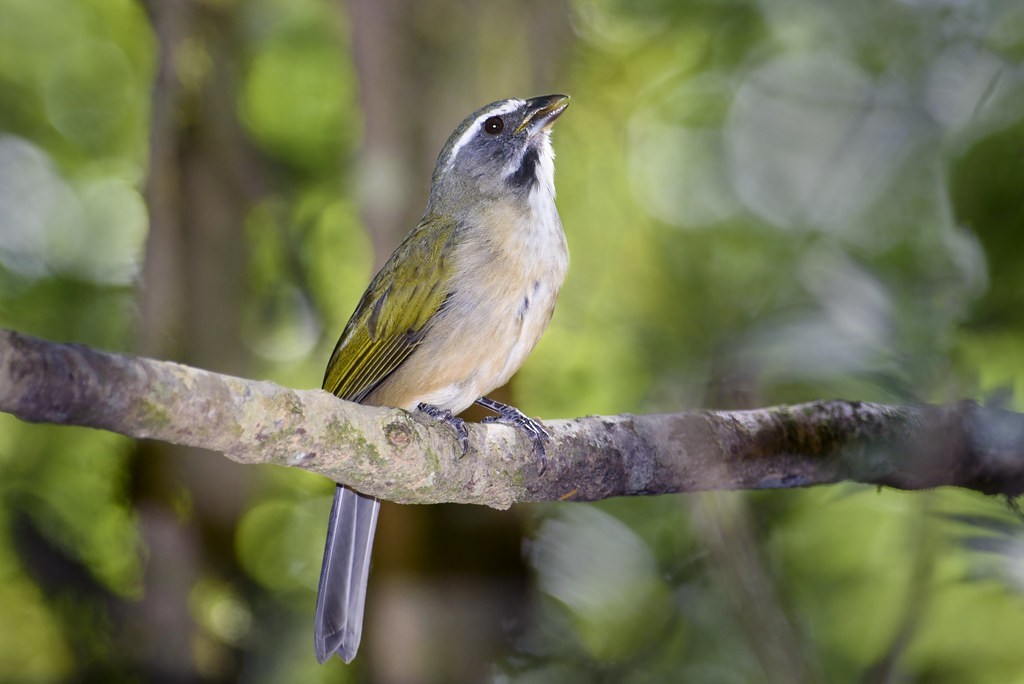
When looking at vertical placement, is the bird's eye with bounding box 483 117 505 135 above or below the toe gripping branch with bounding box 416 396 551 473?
above

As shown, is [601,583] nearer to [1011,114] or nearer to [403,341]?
[403,341]

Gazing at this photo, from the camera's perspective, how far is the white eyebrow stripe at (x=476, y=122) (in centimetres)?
397

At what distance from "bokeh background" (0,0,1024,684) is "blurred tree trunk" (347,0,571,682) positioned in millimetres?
14

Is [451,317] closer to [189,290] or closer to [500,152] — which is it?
[500,152]

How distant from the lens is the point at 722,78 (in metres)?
6.20

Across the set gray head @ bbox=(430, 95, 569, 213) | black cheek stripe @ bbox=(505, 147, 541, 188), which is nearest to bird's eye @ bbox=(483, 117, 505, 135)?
gray head @ bbox=(430, 95, 569, 213)

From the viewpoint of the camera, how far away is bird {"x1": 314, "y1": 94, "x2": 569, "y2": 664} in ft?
11.4

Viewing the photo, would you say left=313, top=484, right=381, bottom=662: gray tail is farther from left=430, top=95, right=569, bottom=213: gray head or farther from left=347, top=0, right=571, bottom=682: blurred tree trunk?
left=430, top=95, right=569, bottom=213: gray head

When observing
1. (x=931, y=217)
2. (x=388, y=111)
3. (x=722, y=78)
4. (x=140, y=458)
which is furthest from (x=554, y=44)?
(x=140, y=458)

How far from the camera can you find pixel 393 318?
3693 millimetres

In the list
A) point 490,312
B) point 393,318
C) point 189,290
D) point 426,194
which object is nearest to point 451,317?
point 490,312

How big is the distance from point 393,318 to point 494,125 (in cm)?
90

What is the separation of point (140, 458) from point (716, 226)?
321 cm

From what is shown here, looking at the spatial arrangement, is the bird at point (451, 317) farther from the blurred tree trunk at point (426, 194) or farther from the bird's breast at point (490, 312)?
the blurred tree trunk at point (426, 194)
